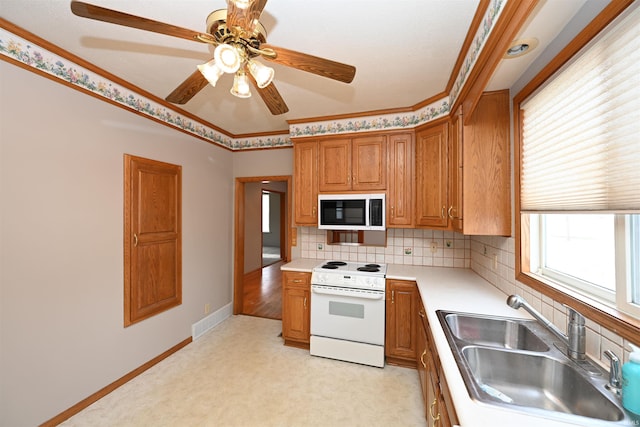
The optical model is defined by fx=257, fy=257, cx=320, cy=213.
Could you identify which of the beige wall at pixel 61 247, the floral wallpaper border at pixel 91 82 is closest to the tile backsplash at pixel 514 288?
the beige wall at pixel 61 247

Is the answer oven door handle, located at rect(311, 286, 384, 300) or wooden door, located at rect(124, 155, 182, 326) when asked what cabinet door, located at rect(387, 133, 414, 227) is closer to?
oven door handle, located at rect(311, 286, 384, 300)

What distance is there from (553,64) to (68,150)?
9.82 ft

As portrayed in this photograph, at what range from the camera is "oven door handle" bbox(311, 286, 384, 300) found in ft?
7.95

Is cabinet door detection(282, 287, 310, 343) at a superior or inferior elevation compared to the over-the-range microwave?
inferior

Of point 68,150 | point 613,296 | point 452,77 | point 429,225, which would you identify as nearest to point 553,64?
point 452,77

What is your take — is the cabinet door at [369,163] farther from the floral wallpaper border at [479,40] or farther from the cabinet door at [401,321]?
the cabinet door at [401,321]

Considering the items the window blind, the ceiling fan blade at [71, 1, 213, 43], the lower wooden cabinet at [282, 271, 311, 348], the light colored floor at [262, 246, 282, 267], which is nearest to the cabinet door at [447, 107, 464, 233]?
the window blind

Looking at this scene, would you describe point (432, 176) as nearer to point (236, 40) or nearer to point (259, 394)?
point (236, 40)

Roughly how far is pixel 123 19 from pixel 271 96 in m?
0.70

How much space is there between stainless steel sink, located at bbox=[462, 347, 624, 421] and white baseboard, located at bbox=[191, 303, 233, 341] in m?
2.86

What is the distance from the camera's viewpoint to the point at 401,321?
7.95 ft

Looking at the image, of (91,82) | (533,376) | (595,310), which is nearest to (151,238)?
(91,82)

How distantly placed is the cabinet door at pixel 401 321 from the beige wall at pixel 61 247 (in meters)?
2.25

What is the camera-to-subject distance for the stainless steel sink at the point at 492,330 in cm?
134
